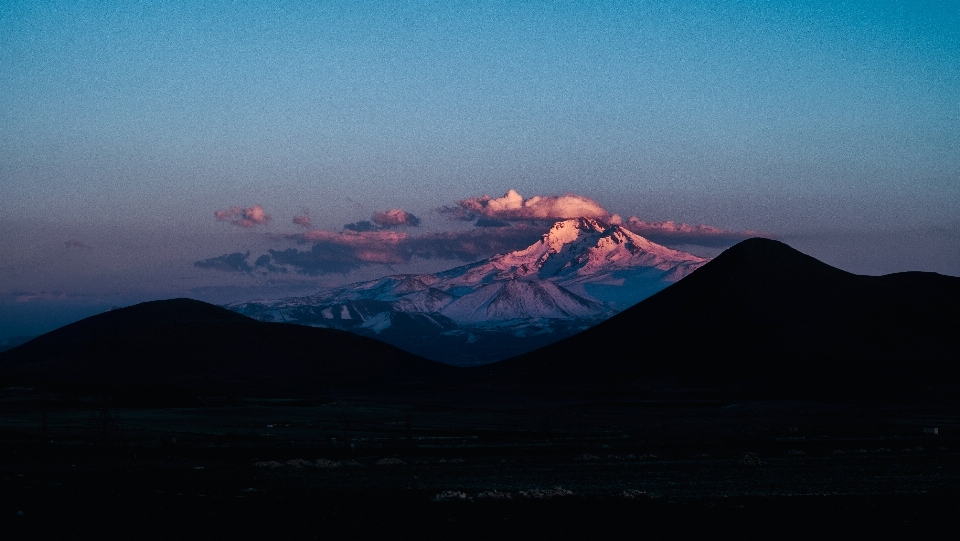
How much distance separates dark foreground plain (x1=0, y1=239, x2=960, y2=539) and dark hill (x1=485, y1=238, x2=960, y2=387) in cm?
39

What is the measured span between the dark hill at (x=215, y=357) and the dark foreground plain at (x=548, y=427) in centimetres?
65

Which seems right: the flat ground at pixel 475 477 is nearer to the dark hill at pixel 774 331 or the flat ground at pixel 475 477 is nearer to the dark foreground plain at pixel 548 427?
the dark foreground plain at pixel 548 427

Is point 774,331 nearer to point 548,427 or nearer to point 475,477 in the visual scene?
point 548,427

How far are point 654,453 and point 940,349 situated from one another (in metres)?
86.6

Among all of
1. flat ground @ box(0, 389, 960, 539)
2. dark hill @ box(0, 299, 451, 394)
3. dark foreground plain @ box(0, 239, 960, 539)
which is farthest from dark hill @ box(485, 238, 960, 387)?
flat ground @ box(0, 389, 960, 539)

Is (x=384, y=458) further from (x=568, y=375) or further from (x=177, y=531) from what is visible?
(x=568, y=375)

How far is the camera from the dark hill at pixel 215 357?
446 ft

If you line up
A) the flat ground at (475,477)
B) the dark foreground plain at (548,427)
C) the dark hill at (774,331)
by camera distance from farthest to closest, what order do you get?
the dark hill at (774,331)
the dark foreground plain at (548,427)
the flat ground at (475,477)

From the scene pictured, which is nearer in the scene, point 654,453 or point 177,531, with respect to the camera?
point 177,531

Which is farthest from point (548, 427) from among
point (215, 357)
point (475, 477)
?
point (215, 357)

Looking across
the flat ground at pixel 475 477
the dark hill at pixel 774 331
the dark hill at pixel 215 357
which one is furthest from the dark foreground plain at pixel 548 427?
the dark hill at pixel 215 357

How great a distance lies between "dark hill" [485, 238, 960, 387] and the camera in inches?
4437

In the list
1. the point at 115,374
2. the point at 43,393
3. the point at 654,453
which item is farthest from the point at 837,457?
the point at 115,374

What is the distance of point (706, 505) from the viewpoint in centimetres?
2497
